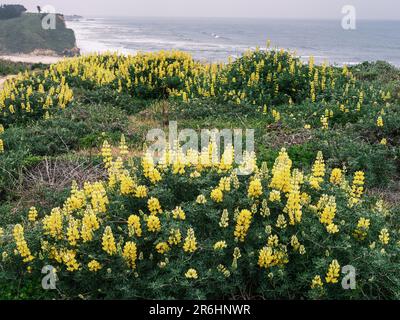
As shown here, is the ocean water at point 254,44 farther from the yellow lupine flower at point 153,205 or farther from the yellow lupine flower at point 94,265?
the yellow lupine flower at point 94,265

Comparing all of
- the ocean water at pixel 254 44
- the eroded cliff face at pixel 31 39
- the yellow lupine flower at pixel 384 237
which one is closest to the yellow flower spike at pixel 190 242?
the yellow lupine flower at pixel 384 237

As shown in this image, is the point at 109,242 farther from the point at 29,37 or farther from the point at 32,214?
the point at 29,37

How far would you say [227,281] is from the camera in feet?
13.8

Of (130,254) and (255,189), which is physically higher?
(255,189)

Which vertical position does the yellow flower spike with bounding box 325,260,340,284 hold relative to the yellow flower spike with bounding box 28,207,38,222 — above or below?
below

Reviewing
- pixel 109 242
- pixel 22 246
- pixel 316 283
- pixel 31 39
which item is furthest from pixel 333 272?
pixel 31 39

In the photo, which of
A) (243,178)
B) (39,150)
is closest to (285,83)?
(39,150)

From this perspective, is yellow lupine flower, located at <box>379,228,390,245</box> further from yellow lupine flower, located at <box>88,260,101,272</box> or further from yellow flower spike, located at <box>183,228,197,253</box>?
yellow lupine flower, located at <box>88,260,101,272</box>

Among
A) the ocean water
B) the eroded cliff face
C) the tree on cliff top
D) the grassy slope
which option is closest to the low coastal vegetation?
the ocean water

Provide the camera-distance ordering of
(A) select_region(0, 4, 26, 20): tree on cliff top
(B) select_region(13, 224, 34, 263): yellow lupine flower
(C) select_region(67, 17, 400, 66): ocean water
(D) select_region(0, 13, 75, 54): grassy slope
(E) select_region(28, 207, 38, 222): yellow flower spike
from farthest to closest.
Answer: (A) select_region(0, 4, 26, 20): tree on cliff top → (C) select_region(67, 17, 400, 66): ocean water → (D) select_region(0, 13, 75, 54): grassy slope → (E) select_region(28, 207, 38, 222): yellow flower spike → (B) select_region(13, 224, 34, 263): yellow lupine flower

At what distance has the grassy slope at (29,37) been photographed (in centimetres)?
5400

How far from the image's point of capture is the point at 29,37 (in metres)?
59.0

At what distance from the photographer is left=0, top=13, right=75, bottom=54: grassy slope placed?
177 ft
